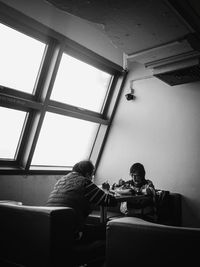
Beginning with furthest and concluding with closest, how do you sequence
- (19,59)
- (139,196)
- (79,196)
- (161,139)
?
(161,139), (19,59), (139,196), (79,196)

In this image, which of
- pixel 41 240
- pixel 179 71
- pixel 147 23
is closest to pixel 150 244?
pixel 41 240

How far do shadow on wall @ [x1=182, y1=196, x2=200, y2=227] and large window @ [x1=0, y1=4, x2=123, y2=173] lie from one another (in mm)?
1687

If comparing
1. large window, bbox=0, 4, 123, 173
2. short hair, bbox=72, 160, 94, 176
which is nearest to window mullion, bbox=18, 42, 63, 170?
large window, bbox=0, 4, 123, 173

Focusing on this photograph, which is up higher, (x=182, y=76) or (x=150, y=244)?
(x=182, y=76)

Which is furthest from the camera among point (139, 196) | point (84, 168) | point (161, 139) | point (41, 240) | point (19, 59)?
point (161, 139)

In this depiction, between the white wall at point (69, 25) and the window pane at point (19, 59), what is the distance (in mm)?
290

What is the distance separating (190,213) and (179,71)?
6.18ft

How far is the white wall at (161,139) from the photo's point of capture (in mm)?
3895

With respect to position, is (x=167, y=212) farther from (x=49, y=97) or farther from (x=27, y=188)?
(x=49, y=97)

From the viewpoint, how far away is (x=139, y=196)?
297cm

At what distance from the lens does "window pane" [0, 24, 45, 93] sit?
334cm

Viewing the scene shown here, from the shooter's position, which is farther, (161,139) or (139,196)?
(161,139)

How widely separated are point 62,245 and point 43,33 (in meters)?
Answer: 2.51

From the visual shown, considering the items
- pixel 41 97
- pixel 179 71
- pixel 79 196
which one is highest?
pixel 179 71
